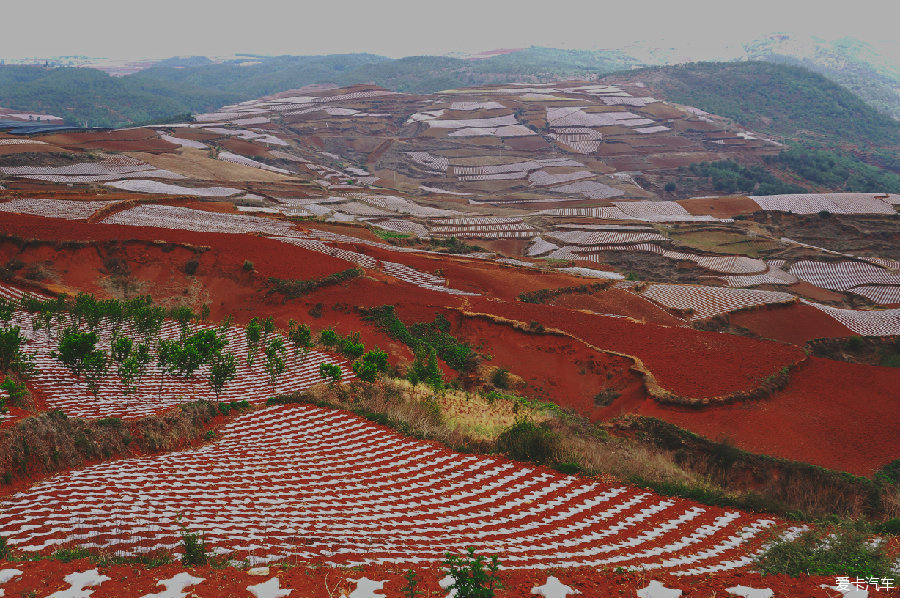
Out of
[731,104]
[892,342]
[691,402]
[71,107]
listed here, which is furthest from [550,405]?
[71,107]

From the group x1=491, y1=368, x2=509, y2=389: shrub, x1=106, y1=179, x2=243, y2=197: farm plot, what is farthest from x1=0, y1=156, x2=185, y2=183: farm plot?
x1=491, y1=368, x2=509, y2=389: shrub

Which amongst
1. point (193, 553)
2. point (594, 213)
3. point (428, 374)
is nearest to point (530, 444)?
point (428, 374)

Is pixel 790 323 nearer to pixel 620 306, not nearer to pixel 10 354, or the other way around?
pixel 620 306

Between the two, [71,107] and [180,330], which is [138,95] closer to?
[71,107]

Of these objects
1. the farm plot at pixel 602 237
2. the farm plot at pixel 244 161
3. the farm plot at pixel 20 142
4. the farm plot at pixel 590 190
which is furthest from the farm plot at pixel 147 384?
the farm plot at pixel 590 190

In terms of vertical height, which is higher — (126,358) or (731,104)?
(731,104)

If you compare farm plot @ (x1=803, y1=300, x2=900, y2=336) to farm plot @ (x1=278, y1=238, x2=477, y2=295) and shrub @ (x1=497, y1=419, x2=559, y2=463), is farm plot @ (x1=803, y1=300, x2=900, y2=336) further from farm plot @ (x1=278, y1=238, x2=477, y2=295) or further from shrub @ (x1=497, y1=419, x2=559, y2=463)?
shrub @ (x1=497, y1=419, x2=559, y2=463)

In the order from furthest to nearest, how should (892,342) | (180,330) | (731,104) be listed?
(731,104) → (892,342) → (180,330)
